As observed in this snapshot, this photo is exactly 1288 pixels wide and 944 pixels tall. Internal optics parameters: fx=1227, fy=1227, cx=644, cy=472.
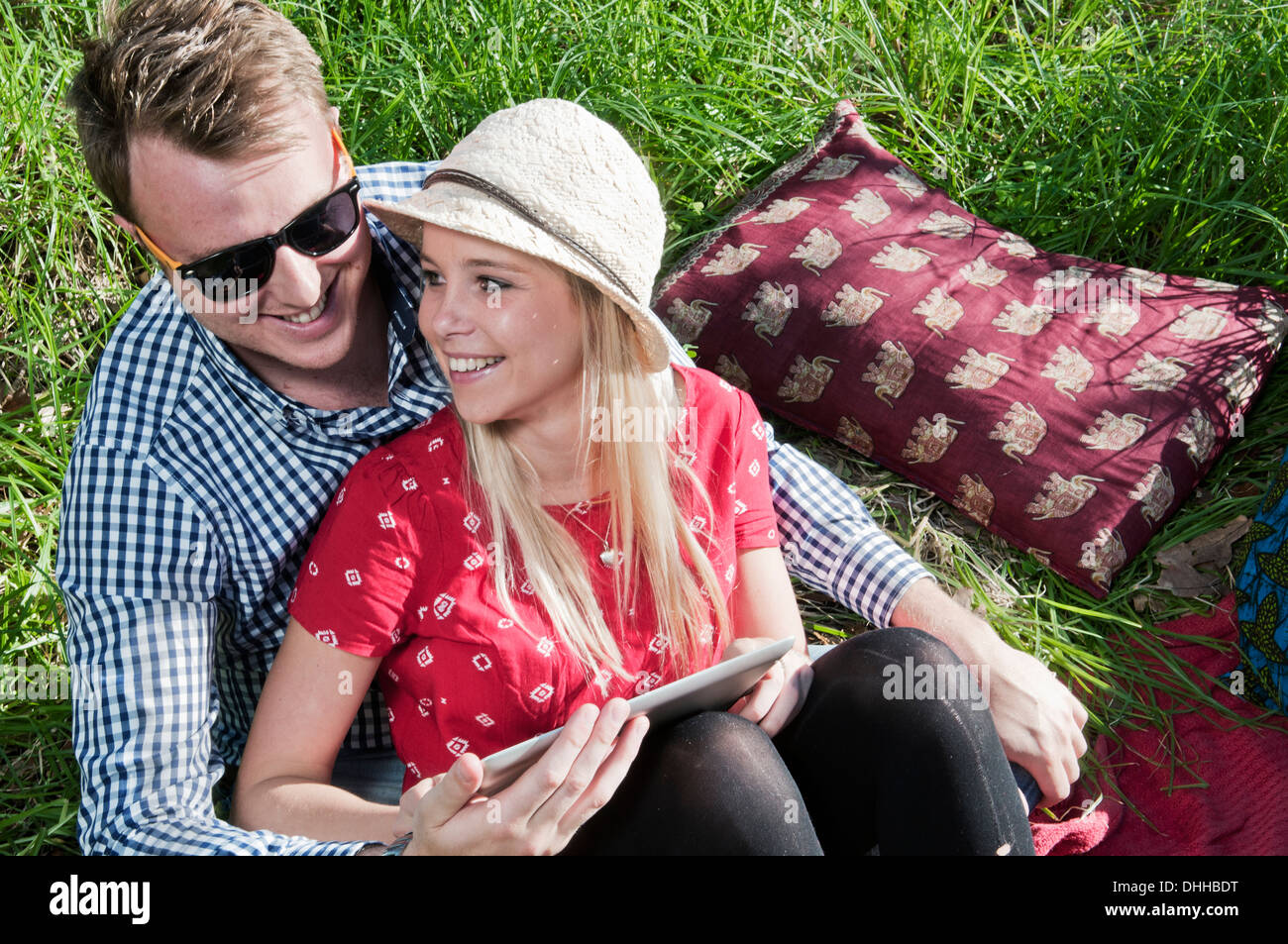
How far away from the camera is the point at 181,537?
2.24 m

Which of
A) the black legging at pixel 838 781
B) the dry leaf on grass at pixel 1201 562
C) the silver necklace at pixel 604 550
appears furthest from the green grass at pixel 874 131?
the silver necklace at pixel 604 550

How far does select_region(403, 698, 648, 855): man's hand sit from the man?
0.31 meters

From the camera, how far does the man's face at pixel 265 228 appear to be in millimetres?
2154

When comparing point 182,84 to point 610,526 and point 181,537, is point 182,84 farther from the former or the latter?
point 610,526

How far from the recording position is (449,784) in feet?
5.88

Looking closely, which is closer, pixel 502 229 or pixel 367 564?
pixel 502 229

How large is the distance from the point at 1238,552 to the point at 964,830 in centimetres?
133

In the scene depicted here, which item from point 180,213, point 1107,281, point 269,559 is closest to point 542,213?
point 180,213
